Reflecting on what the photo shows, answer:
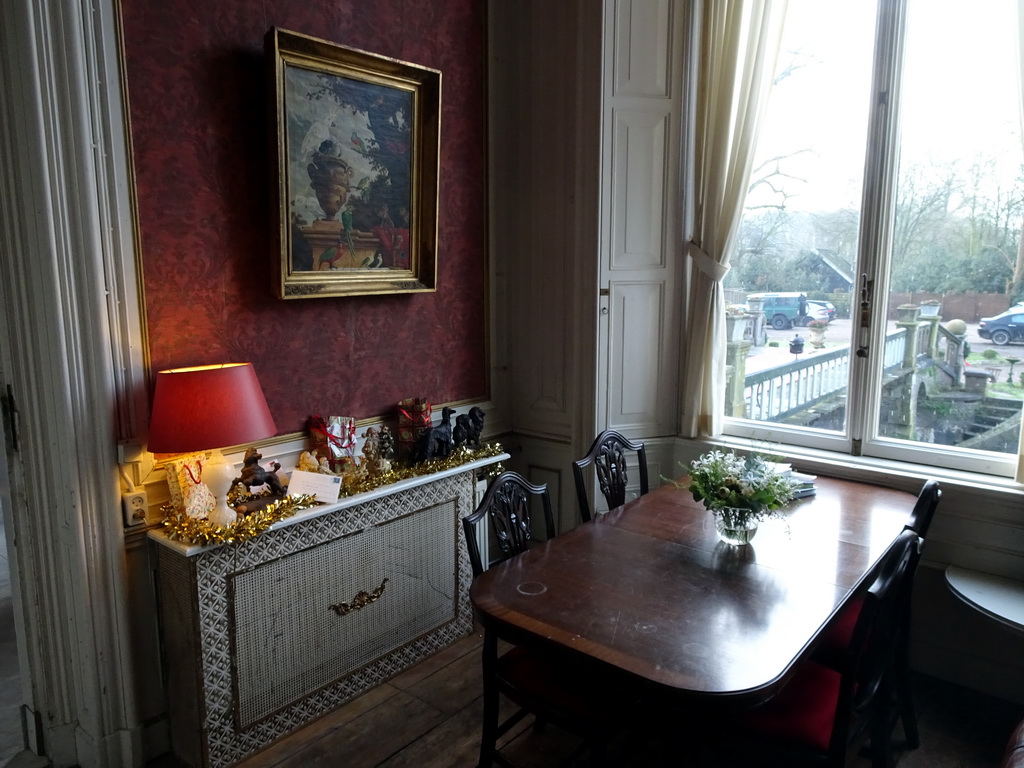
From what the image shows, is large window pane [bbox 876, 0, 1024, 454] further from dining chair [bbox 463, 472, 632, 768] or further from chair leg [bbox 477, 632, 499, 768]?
chair leg [bbox 477, 632, 499, 768]

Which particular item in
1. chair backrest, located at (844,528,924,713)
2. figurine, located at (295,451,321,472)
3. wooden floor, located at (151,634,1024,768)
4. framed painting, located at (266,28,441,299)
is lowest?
wooden floor, located at (151,634,1024,768)

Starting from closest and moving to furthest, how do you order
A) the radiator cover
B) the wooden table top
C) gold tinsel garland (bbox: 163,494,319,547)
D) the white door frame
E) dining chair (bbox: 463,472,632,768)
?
the wooden table top, dining chair (bbox: 463,472,632,768), the white door frame, gold tinsel garland (bbox: 163,494,319,547), the radiator cover

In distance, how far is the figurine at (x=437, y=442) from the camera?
295cm

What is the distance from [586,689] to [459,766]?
25.3 inches

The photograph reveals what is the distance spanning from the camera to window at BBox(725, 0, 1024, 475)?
9.13 feet

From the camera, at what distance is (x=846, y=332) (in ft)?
10.3

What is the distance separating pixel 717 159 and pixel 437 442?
5.73 feet

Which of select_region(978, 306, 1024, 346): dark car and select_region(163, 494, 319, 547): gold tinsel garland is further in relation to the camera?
select_region(978, 306, 1024, 346): dark car

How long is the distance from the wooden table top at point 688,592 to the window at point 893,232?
0.60m

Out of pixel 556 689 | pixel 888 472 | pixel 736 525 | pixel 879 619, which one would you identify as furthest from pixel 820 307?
pixel 556 689

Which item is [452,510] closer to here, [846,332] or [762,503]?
[762,503]

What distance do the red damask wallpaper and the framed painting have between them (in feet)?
0.29

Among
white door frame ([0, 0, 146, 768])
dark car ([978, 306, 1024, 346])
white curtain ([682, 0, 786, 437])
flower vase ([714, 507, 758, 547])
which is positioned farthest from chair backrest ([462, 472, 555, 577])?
dark car ([978, 306, 1024, 346])

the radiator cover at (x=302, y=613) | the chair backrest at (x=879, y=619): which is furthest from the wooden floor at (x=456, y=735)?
the chair backrest at (x=879, y=619)
